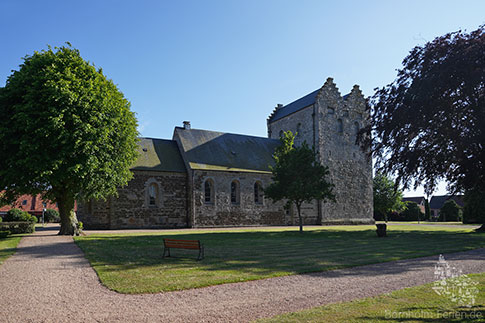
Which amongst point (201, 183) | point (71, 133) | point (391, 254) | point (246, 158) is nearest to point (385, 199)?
point (246, 158)

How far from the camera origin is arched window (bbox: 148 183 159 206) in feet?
104

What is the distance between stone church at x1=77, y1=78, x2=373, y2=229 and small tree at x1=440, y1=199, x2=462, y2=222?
24997mm

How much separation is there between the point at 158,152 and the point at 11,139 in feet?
53.2

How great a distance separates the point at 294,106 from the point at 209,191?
18031 mm

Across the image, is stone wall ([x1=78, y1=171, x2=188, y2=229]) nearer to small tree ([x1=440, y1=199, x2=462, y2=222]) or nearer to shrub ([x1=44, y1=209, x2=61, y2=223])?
shrub ([x1=44, y1=209, x2=61, y2=223])

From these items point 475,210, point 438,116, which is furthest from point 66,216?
point 475,210

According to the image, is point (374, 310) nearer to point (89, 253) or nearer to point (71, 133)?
point (89, 253)

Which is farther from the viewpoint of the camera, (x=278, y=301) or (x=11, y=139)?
(x=11, y=139)

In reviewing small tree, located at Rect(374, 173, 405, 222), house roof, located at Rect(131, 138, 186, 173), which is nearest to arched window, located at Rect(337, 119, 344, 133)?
house roof, located at Rect(131, 138, 186, 173)

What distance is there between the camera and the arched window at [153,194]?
31.8 meters

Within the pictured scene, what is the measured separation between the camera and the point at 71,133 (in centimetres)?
1958

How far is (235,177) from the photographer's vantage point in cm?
3516

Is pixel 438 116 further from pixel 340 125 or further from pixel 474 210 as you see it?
pixel 474 210

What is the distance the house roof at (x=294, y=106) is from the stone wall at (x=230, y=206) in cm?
1112
